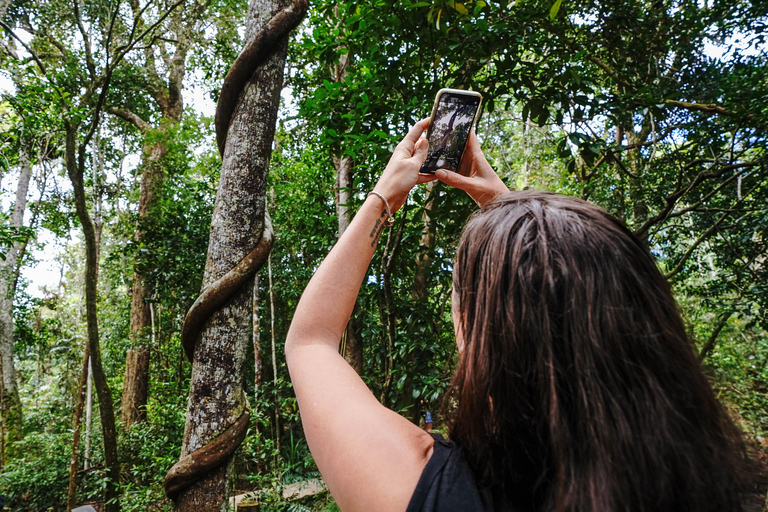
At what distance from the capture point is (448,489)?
20.4 inches

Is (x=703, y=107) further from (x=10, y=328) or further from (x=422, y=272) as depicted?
(x=10, y=328)

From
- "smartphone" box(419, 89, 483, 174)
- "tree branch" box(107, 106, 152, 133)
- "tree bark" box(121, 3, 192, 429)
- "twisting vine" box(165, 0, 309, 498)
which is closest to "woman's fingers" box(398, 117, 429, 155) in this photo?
"smartphone" box(419, 89, 483, 174)

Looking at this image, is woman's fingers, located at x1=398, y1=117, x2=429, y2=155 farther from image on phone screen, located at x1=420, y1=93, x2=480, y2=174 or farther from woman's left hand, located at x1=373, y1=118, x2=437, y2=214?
image on phone screen, located at x1=420, y1=93, x2=480, y2=174

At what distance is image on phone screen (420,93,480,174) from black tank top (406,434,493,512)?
814 mm

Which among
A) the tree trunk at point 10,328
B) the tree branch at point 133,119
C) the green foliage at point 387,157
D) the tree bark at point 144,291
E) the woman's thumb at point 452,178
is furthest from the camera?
the tree branch at point 133,119

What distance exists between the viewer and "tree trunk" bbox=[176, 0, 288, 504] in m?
1.45

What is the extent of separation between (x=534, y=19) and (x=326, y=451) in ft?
9.59

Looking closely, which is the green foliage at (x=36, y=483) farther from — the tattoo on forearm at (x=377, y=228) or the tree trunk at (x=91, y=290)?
the tattoo on forearm at (x=377, y=228)

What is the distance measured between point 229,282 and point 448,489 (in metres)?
1.21

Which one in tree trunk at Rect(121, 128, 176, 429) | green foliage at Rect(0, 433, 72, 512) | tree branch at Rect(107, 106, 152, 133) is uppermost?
tree branch at Rect(107, 106, 152, 133)

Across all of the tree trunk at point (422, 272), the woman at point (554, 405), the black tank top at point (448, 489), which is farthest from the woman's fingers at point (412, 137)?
the tree trunk at point (422, 272)

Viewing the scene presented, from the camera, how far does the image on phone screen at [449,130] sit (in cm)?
114

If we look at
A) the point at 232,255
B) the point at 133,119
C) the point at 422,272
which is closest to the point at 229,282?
the point at 232,255

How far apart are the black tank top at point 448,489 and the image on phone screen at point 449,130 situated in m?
0.81
